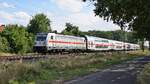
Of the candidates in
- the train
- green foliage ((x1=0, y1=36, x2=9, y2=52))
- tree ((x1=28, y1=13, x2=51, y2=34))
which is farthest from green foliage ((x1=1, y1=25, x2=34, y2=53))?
tree ((x1=28, y1=13, x2=51, y2=34))

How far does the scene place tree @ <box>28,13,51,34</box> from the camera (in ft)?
419

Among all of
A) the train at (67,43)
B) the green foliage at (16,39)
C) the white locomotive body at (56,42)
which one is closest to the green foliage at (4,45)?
the green foliage at (16,39)

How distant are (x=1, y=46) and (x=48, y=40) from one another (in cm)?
2226

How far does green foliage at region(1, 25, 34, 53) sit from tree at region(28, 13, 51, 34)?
40374mm

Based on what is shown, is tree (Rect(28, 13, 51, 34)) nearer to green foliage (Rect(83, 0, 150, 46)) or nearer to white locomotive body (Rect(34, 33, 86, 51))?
white locomotive body (Rect(34, 33, 86, 51))

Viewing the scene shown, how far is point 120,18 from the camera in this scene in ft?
82.4

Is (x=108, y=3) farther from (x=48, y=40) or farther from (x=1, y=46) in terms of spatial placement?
(x=1, y=46)

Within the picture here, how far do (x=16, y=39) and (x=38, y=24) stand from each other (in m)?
49.9

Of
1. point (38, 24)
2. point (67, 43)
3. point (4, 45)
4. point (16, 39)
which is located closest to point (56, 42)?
point (67, 43)

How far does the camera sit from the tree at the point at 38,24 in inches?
5022

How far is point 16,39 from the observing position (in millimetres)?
80438

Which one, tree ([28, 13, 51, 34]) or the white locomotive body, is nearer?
the white locomotive body

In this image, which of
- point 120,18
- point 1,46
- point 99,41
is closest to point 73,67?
point 120,18

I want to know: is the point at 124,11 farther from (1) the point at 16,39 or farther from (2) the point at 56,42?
(1) the point at 16,39
